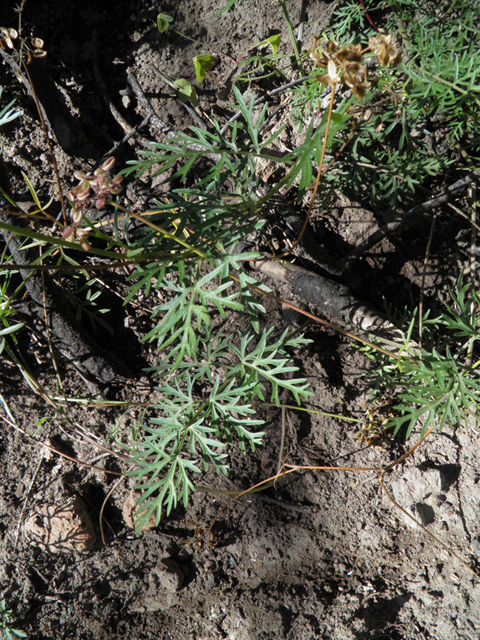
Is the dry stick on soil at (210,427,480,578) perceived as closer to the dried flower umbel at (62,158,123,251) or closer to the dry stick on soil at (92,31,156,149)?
the dried flower umbel at (62,158,123,251)

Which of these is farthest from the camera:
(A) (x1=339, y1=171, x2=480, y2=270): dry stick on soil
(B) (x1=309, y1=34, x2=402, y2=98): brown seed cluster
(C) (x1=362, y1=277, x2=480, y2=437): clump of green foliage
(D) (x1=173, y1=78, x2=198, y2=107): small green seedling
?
(D) (x1=173, y1=78, x2=198, y2=107): small green seedling

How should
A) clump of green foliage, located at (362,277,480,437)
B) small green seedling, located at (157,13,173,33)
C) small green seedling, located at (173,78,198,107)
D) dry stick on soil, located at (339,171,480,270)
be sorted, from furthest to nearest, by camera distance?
small green seedling, located at (173,78,198,107) → small green seedling, located at (157,13,173,33) → dry stick on soil, located at (339,171,480,270) → clump of green foliage, located at (362,277,480,437)

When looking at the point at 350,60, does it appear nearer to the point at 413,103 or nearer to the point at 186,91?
the point at 413,103

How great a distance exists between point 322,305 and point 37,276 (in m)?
1.48

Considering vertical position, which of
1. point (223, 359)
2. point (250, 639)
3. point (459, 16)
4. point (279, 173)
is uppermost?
point (459, 16)

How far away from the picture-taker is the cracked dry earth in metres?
2.04

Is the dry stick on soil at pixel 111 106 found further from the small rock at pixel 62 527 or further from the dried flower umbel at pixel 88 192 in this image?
the small rock at pixel 62 527

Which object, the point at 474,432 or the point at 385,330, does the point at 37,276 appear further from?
the point at 474,432

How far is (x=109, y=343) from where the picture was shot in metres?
2.36

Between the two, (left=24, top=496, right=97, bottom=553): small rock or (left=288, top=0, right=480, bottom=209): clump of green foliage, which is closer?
(left=288, top=0, right=480, bottom=209): clump of green foliage

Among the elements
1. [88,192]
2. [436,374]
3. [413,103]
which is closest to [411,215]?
[413,103]

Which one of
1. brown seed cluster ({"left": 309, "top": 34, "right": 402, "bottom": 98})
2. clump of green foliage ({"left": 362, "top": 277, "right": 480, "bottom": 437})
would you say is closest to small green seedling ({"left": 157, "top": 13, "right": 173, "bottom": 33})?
brown seed cluster ({"left": 309, "top": 34, "right": 402, "bottom": 98})

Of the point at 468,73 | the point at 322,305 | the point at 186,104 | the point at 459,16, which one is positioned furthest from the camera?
the point at 186,104

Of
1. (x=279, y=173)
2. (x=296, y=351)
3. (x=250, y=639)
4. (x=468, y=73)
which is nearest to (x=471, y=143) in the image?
(x=468, y=73)
